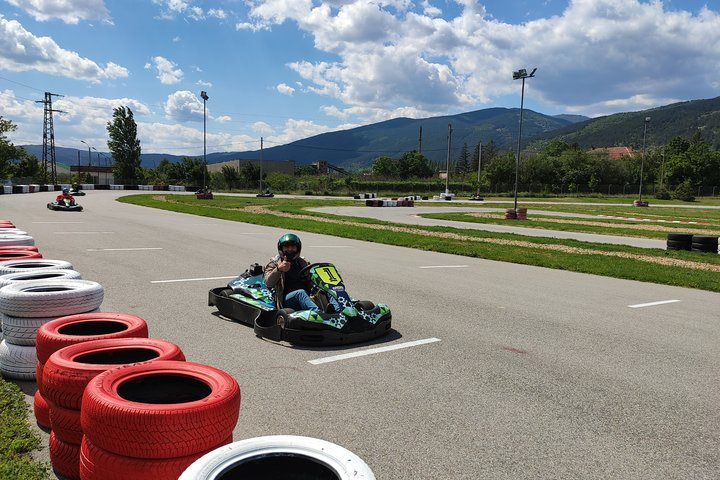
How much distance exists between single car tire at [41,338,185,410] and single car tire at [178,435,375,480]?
1282 mm

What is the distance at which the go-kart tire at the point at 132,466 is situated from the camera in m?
2.55

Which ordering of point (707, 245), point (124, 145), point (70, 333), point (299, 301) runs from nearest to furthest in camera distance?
point (70, 333), point (299, 301), point (707, 245), point (124, 145)

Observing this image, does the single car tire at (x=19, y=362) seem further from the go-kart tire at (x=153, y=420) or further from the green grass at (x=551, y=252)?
the green grass at (x=551, y=252)

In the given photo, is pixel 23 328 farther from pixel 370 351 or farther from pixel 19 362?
pixel 370 351

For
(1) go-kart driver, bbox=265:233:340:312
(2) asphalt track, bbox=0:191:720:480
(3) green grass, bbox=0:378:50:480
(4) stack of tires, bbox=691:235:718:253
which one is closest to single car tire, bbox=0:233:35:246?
(2) asphalt track, bbox=0:191:720:480

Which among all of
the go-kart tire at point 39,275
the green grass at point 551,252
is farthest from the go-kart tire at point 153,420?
the green grass at point 551,252

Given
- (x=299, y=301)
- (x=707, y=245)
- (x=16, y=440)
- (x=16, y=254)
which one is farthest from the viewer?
(x=707, y=245)

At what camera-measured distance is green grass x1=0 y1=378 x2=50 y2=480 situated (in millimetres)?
3062

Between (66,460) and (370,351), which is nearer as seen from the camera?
(66,460)

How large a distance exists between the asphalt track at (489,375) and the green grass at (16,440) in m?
0.40

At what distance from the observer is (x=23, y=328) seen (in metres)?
4.54

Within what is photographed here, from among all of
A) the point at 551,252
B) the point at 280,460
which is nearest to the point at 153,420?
the point at 280,460

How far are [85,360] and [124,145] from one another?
95.7 metres

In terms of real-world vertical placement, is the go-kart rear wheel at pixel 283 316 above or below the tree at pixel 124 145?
below
